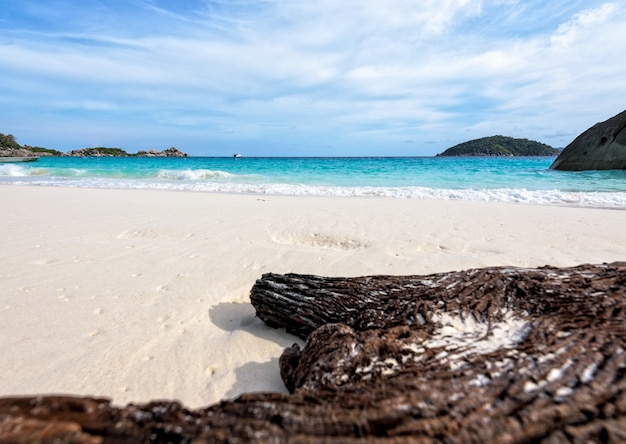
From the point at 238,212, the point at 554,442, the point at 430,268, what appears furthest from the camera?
the point at 238,212

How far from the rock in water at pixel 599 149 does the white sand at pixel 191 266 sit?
1721 cm

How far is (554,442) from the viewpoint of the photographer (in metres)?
1.04

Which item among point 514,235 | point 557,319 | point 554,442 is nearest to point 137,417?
point 554,442

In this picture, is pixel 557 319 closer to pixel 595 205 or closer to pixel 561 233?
pixel 561 233

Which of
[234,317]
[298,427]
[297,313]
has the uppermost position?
[298,427]

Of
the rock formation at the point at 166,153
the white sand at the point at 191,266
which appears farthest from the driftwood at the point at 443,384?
the rock formation at the point at 166,153

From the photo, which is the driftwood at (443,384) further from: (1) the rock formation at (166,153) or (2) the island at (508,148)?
(1) the rock formation at (166,153)

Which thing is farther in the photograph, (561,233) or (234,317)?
(561,233)

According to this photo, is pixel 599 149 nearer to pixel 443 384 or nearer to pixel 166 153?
pixel 443 384

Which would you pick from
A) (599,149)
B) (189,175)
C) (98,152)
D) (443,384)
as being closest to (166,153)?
(98,152)

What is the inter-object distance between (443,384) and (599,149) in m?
27.1

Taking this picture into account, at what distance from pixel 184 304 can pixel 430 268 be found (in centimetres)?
280

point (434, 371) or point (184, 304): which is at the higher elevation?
point (434, 371)

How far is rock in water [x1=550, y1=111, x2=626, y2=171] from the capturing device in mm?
20359
